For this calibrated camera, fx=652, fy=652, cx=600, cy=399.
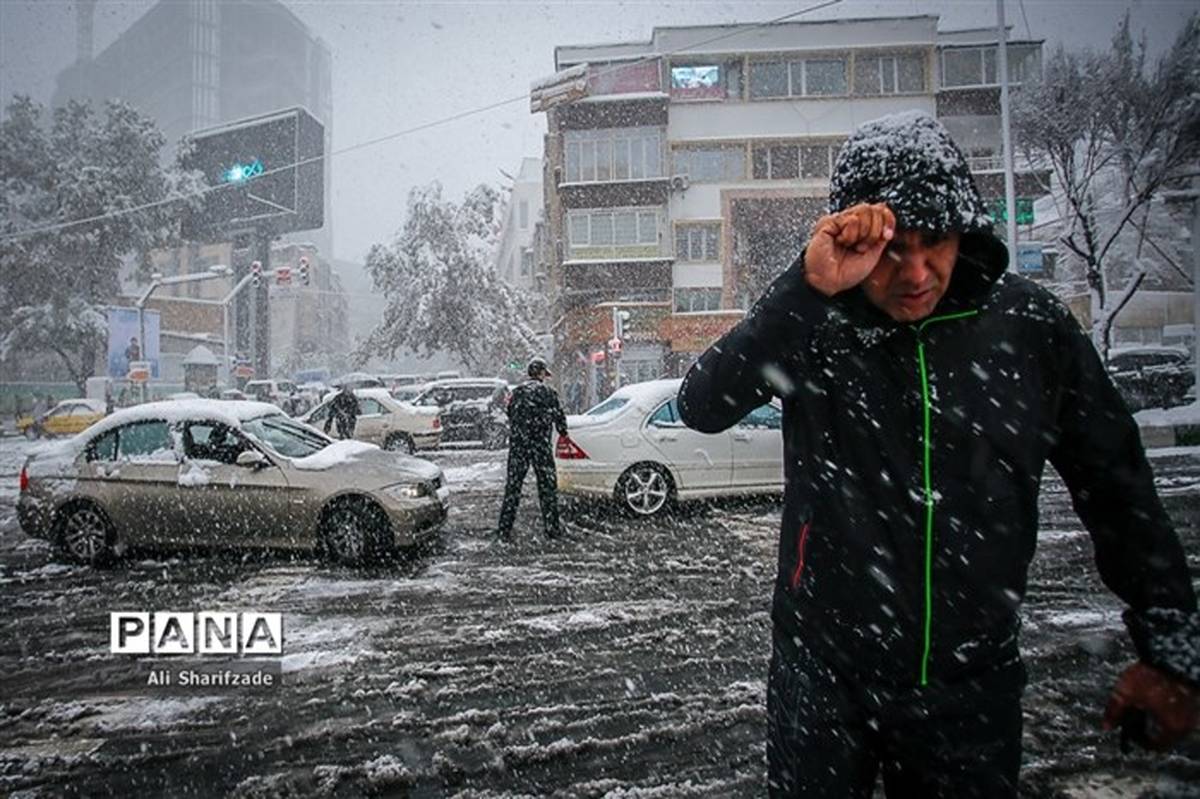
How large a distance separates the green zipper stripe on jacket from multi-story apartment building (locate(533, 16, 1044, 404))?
81.3 ft

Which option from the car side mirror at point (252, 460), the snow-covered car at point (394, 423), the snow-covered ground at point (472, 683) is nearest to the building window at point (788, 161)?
the snow-covered car at point (394, 423)

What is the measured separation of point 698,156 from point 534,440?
2404 cm

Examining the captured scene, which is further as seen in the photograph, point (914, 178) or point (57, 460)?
point (57, 460)

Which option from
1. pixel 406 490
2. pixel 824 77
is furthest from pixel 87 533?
pixel 824 77

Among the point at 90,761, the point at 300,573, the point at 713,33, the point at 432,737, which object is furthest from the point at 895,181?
the point at 713,33

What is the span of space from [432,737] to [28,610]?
431 cm

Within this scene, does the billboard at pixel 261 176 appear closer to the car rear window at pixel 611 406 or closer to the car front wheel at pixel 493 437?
the car front wheel at pixel 493 437

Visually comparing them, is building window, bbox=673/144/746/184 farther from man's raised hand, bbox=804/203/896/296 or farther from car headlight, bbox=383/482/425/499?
man's raised hand, bbox=804/203/896/296

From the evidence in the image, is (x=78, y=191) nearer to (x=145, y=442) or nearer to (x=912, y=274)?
(x=145, y=442)

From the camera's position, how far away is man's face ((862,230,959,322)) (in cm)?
128

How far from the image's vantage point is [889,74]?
2672cm

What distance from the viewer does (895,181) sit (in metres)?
1.32

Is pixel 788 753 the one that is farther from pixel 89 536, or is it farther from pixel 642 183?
pixel 642 183

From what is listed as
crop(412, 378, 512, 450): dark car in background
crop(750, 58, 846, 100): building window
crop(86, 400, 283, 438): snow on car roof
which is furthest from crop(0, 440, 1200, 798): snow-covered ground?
crop(750, 58, 846, 100): building window
